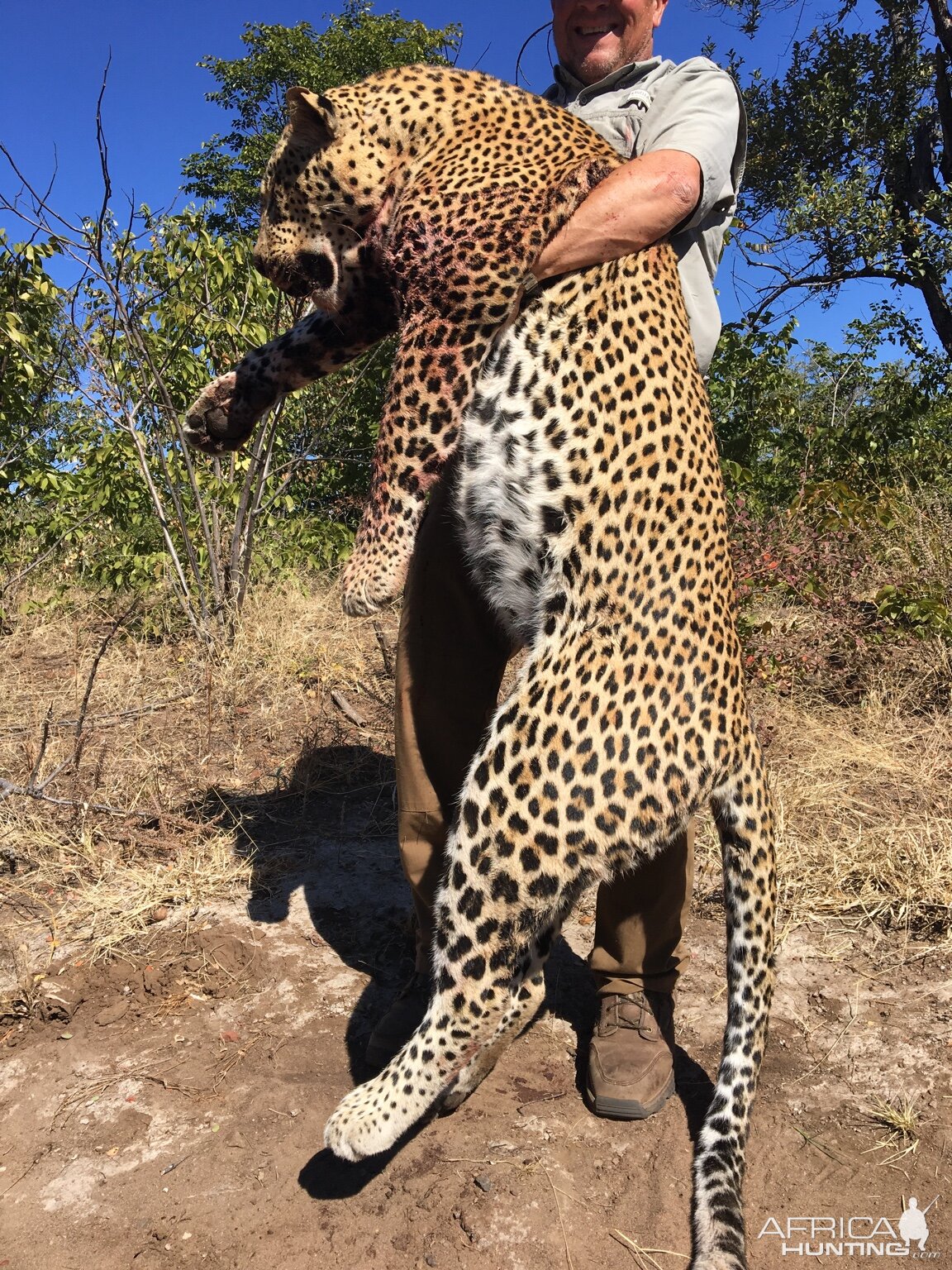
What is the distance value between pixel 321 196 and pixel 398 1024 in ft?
8.10

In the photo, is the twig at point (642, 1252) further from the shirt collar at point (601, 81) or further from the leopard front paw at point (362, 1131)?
the shirt collar at point (601, 81)

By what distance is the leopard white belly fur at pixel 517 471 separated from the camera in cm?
234

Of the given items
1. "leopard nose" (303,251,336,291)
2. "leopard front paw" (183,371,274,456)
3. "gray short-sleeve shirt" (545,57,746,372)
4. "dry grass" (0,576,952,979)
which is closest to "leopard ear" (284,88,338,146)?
"leopard nose" (303,251,336,291)

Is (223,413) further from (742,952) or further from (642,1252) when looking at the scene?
(642,1252)

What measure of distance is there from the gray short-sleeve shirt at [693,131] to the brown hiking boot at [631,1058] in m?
1.98

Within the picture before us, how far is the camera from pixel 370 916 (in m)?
3.79

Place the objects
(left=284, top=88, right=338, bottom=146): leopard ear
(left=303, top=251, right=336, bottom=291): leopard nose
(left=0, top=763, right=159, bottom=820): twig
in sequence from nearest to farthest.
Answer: (left=284, top=88, right=338, bottom=146): leopard ear
(left=303, top=251, right=336, bottom=291): leopard nose
(left=0, top=763, right=159, bottom=820): twig

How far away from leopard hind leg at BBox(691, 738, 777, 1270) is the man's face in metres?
2.12

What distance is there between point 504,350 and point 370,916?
2360 millimetres

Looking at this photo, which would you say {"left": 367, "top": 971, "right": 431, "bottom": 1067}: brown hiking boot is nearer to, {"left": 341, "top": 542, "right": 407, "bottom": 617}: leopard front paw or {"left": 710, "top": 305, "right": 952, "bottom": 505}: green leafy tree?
{"left": 341, "top": 542, "right": 407, "bottom": 617}: leopard front paw

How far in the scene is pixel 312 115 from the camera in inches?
101

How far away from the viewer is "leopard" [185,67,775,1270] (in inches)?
88.4

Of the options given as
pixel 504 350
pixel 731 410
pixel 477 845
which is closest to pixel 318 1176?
pixel 477 845

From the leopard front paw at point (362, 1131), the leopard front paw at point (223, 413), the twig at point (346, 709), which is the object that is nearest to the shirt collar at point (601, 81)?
the leopard front paw at point (223, 413)
